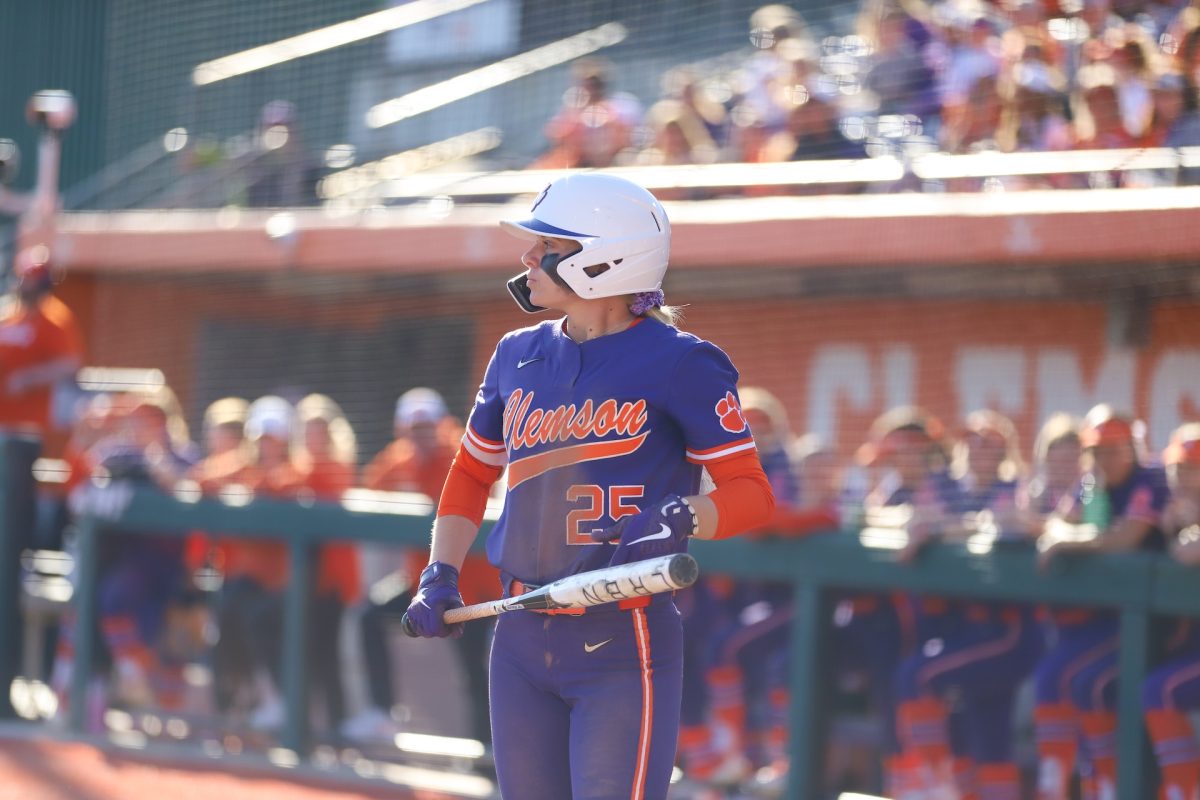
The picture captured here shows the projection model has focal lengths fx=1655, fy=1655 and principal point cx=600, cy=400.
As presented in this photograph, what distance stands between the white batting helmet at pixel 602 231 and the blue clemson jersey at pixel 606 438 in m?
0.12

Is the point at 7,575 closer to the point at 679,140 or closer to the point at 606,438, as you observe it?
the point at 679,140

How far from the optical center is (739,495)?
3393 millimetres

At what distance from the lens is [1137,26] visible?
783 centimetres

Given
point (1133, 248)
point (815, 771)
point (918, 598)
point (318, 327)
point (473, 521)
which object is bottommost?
point (318, 327)

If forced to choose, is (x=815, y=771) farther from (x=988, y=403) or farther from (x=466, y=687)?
(x=988, y=403)

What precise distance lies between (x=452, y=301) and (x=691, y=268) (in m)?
2.12

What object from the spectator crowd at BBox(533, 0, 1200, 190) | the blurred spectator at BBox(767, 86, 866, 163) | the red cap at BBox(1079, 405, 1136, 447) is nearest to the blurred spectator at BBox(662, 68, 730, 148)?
the spectator crowd at BBox(533, 0, 1200, 190)

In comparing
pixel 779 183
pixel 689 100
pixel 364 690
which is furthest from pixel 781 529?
pixel 689 100

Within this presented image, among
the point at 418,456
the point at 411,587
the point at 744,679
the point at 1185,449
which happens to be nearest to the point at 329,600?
the point at 411,587

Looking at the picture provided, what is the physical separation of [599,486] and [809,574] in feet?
9.32

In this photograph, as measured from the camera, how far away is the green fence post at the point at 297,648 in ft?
24.8

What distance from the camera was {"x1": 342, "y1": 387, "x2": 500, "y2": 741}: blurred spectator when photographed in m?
7.17

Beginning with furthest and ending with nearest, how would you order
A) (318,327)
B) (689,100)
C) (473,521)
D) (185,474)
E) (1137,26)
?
(318,327), (689,100), (185,474), (1137,26), (473,521)

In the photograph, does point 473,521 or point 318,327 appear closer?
point 473,521
